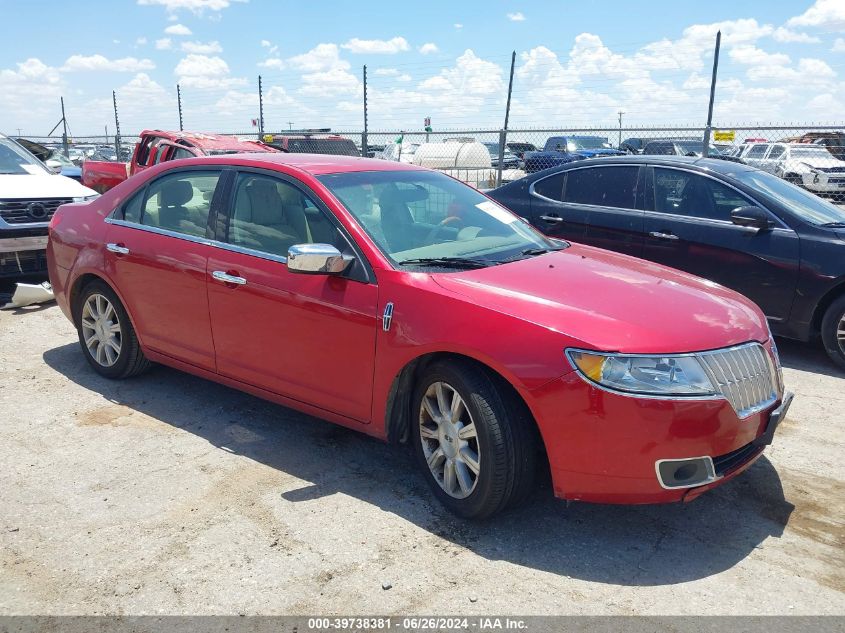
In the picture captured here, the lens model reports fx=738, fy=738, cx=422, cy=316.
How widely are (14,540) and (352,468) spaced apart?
64.2 inches

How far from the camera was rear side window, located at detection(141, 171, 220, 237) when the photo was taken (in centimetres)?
458

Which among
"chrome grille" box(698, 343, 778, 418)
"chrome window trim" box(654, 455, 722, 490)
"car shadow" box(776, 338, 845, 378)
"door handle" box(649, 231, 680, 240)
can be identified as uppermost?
"door handle" box(649, 231, 680, 240)

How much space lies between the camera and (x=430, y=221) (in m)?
4.20

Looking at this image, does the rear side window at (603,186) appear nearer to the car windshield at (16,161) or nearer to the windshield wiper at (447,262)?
the windshield wiper at (447,262)

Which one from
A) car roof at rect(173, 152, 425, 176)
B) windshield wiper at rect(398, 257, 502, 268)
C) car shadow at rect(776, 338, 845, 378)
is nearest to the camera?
windshield wiper at rect(398, 257, 502, 268)

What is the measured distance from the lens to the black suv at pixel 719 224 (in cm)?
583

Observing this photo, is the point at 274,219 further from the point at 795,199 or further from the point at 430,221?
the point at 795,199

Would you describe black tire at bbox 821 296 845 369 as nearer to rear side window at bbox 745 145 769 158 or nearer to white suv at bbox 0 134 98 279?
white suv at bbox 0 134 98 279

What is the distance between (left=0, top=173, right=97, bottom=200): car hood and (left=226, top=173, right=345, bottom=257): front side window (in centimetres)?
463

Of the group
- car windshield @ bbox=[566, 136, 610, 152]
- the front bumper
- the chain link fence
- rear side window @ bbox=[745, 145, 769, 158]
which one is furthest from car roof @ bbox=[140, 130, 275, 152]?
rear side window @ bbox=[745, 145, 769, 158]

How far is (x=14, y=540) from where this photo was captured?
331 centimetres

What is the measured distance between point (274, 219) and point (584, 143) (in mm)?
21110

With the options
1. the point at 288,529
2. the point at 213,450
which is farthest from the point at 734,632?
the point at 213,450

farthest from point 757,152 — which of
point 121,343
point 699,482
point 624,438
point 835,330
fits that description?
point 624,438
